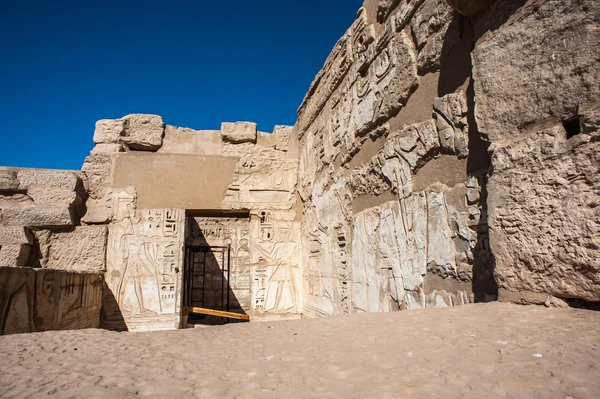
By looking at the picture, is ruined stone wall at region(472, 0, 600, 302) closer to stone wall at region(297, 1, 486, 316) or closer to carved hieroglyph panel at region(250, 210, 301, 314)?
stone wall at region(297, 1, 486, 316)

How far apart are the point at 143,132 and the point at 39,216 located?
182cm

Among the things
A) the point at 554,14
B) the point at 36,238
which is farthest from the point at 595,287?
the point at 36,238

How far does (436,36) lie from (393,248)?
4.98ft

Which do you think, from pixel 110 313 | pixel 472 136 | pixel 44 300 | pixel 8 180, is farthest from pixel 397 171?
pixel 8 180

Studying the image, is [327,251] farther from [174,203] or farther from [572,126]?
[572,126]

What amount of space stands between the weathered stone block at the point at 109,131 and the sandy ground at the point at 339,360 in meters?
4.98

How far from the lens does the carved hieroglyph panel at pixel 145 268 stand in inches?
216

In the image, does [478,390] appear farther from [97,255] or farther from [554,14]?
[97,255]

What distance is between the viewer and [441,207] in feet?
8.39

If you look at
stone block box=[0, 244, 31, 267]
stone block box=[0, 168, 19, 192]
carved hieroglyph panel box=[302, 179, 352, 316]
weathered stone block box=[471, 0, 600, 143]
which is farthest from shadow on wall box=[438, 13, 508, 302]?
stone block box=[0, 168, 19, 192]

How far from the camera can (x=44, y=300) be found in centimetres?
344

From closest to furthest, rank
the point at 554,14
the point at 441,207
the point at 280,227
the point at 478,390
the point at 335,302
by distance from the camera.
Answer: the point at 478,390, the point at 554,14, the point at 441,207, the point at 335,302, the point at 280,227

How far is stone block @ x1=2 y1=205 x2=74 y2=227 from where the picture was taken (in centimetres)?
547

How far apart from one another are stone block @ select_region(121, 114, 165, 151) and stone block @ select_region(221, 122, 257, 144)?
951 millimetres
